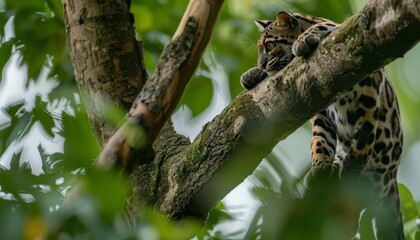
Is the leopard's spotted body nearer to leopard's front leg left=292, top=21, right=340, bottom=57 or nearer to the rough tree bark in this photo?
leopard's front leg left=292, top=21, right=340, bottom=57

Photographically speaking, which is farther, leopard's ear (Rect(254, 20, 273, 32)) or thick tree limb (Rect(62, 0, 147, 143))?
leopard's ear (Rect(254, 20, 273, 32))

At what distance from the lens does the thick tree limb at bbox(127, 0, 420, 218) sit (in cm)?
256

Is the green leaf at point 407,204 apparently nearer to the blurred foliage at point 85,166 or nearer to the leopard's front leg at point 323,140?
the blurred foliage at point 85,166

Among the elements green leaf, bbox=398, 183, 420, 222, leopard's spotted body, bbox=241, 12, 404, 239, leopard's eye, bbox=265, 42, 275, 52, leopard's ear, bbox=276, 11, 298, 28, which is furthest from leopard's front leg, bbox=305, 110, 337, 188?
leopard's ear, bbox=276, 11, 298, 28

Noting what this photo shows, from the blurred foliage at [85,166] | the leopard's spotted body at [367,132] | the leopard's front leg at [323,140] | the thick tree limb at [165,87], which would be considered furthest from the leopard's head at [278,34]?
the thick tree limb at [165,87]

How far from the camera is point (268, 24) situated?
5.00 m

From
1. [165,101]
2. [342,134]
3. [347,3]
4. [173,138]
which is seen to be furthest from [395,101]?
[165,101]

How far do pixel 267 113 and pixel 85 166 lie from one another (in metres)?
1.70

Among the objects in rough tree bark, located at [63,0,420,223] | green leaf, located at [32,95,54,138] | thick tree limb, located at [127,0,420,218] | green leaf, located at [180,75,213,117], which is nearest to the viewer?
green leaf, located at [32,95,54,138]

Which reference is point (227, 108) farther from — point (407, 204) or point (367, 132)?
point (407, 204)

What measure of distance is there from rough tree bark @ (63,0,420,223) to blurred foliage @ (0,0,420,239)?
0.15m

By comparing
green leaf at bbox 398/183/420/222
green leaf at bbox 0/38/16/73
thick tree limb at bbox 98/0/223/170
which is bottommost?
green leaf at bbox 398/183/420/222

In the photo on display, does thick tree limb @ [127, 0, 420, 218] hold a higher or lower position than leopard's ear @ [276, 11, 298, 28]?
lower

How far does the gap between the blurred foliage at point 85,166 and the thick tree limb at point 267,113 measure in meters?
0.19
